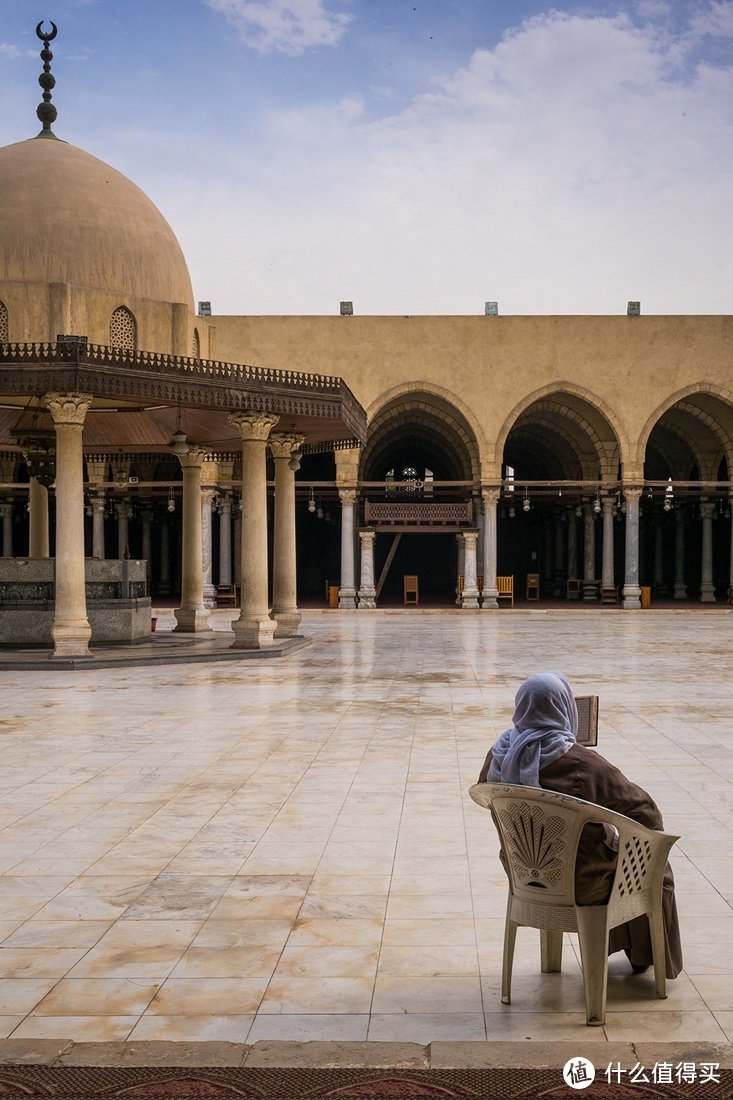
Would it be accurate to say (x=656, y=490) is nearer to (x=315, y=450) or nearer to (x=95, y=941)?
(x=315, y=450)

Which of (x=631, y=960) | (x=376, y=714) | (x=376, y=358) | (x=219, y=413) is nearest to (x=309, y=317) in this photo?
(x=376, y=358)

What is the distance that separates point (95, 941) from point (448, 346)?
989 inches

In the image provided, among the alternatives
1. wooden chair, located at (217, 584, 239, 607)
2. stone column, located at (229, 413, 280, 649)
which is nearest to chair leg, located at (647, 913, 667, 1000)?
stone column, located at (229, 413, 280, 649)

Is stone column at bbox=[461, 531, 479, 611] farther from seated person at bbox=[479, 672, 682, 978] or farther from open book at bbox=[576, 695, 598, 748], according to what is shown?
seated person at bbox=[479, 672, 682, 978]

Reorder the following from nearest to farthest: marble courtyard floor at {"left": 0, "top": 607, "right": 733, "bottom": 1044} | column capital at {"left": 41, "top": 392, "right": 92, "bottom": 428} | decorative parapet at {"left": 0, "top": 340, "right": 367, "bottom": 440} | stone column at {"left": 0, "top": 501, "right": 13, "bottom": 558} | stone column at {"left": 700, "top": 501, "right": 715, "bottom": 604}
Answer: marble courtyard floor at {"left": 0, "top": 607, "right": 733, "bottom": 1044} < decorative parapet at {"left": 0, "top": 340, "right": 367, "bottom": 440} < column capital at {"left": 41, "top": 392, "right": 92, "bottom": 428} < stone column at {"left": 0, "top": 501, "right": 13, "bottom": 558} < stone column at {"left": 700, "top": 501, "right": 715, "bottom": 604}

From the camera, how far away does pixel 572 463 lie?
3344 centimetres

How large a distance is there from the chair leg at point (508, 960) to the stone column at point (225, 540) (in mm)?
26092

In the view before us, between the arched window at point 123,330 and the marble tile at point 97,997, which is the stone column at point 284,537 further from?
the marble tile at point 97,997

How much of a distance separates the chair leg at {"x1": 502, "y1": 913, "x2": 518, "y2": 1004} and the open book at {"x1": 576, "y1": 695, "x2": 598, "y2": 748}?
73cm

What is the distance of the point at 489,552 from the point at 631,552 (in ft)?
11.7

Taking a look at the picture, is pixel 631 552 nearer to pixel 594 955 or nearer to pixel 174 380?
pixel 174 380

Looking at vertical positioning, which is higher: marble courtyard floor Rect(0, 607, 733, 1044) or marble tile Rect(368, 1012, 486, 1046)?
marble tile Rect(368, 1012, 486, 1046)

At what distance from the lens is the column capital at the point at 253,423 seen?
16.1 metres

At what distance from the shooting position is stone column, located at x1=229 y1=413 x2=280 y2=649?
16.3 metres
